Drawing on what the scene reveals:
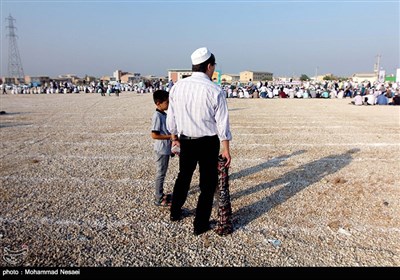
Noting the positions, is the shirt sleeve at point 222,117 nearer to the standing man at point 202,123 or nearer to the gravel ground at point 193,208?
the standing man at point 202,123

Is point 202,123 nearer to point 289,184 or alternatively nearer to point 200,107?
point 200,107

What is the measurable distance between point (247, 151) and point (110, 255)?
488 cm

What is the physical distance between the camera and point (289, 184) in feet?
15.8

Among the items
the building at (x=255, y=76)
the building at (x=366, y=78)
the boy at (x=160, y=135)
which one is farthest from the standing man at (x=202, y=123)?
the building at (x=255, y=76)

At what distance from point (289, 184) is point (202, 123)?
8.26 ft

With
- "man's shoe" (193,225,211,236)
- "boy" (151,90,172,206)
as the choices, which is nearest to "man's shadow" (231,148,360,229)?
"man's shoe" (193,225,211,236)

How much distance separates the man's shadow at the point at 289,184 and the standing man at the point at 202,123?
67 centimetres

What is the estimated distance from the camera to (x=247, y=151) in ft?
23.5

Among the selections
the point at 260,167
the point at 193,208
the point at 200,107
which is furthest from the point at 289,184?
the point at 200,107

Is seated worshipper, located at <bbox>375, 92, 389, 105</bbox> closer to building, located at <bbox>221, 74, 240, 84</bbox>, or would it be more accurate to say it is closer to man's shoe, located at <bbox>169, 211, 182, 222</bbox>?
man's shoe, located at <bbox>169, 211, 182, 222</bbox>

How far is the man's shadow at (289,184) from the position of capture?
146 inches

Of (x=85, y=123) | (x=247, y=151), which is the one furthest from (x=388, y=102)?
(x=85, y=123)

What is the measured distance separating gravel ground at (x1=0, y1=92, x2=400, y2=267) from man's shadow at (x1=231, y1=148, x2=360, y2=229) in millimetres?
17
